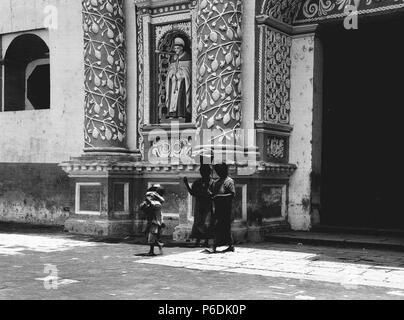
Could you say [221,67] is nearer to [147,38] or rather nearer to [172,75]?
[172,75]

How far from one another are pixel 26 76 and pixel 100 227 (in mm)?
5531

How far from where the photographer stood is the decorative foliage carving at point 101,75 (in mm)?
13297

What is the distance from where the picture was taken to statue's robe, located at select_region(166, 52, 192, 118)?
13.1 meters

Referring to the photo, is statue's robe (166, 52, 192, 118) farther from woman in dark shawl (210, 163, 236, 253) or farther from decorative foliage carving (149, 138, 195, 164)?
woman in dark shawl (210, 163, 236, 253)

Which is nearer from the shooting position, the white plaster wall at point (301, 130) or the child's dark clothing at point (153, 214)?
the child's dark clothing at point (153, 214)

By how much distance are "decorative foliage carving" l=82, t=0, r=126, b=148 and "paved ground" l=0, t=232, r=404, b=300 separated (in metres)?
2.78

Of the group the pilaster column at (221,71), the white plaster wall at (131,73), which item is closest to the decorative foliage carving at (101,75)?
the white plaster wall at (131,73)

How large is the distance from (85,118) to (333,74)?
534 centimetres

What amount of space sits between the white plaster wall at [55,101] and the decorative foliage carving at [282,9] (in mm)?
4586

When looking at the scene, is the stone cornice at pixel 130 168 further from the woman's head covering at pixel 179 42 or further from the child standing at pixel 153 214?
the woman's head covering at pixel 179 42

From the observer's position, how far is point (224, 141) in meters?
11.7

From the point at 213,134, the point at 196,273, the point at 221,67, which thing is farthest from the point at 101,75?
the point at 196,273

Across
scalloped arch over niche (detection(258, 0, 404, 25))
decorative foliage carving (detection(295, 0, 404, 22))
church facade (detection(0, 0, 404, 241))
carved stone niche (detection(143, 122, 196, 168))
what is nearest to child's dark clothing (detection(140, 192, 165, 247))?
church facade (detection(0, 0, 404, 241))

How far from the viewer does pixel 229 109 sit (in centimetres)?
1177
